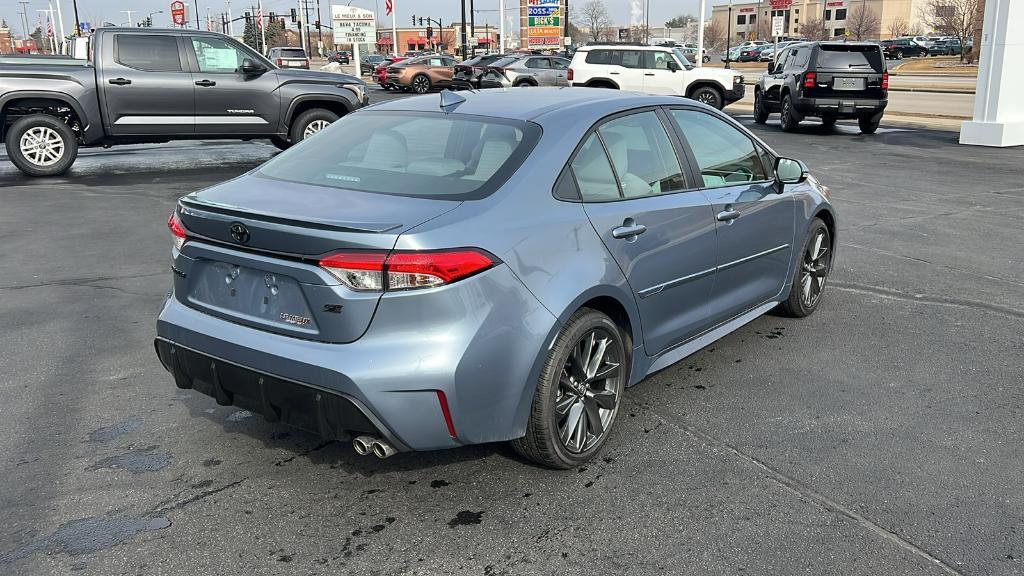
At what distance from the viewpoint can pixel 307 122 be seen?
13648mm

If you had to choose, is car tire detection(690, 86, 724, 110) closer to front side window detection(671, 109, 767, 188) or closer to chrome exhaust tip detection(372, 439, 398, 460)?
front side window detection(671, 109, 767, 188)

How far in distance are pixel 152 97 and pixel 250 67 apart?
146cm

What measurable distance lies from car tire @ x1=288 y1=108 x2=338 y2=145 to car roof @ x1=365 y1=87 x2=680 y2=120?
9.28 m

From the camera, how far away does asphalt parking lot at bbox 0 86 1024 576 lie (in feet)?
10.3

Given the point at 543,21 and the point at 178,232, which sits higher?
the point at 543,21

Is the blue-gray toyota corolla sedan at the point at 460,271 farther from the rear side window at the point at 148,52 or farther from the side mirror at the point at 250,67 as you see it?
the rear side window at the point at 148,52

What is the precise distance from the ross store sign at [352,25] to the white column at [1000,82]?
28129 mm

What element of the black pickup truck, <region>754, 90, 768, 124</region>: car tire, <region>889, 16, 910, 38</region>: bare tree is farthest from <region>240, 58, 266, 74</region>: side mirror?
<region>889, 16, 910, 38</region>: bare tree

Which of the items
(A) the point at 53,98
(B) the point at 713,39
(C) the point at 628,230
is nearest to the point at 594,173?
(C) the point at 628,230

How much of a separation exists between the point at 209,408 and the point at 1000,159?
46.6ft

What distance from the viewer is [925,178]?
A: 487 inches

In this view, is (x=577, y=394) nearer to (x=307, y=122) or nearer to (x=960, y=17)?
(x=307, y=122)

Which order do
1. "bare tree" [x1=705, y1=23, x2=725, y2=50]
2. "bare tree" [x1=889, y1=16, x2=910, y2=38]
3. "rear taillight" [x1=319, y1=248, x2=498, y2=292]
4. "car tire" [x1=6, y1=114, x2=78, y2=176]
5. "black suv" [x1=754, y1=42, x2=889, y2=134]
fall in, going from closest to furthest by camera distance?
"rear taillight" [x1=319, y1=248, x2=498, y2=292] → "car tire" [x1=6, y1=114, x2=78, y2=176] → "black suv" [x1=754, y1=42, x2=889, y2=134] → "bare tree" [x1=889, y1=16, x2=910, y2=38] → "bare tree" [x1=705, y1=23, x2=725, y2=50]

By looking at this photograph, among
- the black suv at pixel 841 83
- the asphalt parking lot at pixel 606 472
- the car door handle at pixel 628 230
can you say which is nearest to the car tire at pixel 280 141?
the asphalt parking lot at pixel 606 472
